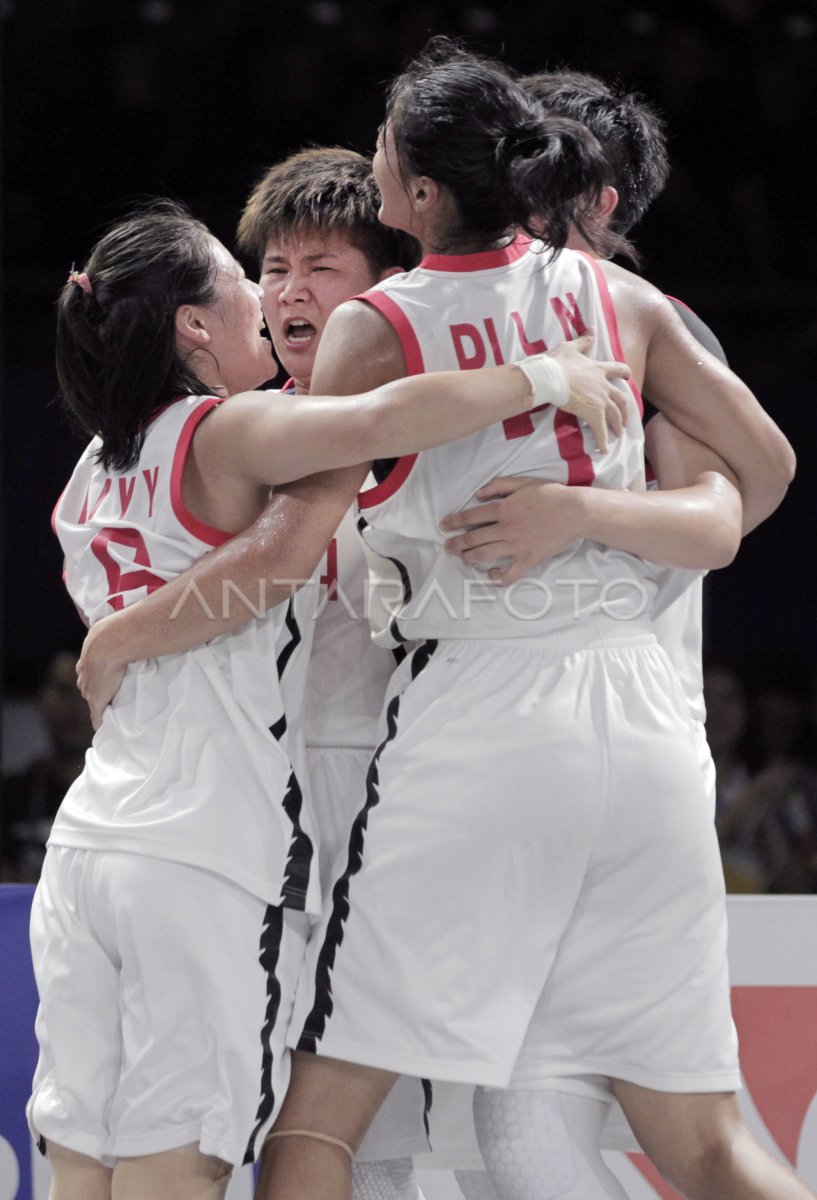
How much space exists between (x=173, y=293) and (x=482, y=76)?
546 mm

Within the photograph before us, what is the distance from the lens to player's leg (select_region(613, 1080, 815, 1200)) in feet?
6.18

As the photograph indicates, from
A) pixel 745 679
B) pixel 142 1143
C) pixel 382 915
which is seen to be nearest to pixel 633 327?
pixel 382 915

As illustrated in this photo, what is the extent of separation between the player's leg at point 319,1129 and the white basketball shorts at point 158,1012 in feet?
0.15

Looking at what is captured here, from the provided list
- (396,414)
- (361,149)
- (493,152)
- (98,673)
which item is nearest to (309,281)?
(493,152)

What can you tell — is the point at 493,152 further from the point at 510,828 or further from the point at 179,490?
the point at 510,828

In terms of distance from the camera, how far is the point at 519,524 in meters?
1.94

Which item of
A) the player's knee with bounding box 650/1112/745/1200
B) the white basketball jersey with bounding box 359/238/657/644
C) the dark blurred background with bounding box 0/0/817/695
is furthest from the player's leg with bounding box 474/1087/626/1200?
the dark blurred background with bounding box 0/0/817/695

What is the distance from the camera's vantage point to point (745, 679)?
6633 mm

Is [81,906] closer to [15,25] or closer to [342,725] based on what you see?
[342,725]

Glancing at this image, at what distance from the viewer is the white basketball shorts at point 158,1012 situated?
1843 millimetres

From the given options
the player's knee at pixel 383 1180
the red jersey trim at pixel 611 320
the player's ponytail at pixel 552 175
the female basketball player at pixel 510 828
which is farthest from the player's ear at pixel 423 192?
the player's knee at pixel 383 1180

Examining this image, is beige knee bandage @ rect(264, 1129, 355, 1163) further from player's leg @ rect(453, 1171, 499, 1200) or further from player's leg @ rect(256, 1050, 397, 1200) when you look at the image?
player's leg @ rect(453, 1171, 499, 1200)

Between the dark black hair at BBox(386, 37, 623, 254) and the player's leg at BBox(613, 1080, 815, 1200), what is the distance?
118 centimetres

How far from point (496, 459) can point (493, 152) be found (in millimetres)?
413
